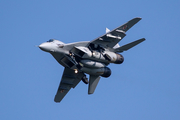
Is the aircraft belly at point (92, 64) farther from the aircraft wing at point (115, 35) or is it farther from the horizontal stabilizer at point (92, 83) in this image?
the horizontal stabilizer at point (92, 83)

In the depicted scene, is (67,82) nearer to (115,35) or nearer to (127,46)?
(127,46)

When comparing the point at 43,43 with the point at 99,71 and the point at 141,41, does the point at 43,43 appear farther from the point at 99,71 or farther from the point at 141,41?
the point at 141,41

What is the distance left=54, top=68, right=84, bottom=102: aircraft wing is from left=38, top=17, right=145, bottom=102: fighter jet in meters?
0.28

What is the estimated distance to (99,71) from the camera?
108ft

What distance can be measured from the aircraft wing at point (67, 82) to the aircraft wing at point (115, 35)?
4296mm

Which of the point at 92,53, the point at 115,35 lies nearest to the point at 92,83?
the point at 92,53

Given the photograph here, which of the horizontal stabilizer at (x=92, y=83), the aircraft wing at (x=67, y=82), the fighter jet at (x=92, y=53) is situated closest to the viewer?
the fighter jet at (x=92, y=53)

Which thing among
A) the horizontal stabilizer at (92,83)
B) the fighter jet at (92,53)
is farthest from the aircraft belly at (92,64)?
the horizontal stabilizer at (92,83)

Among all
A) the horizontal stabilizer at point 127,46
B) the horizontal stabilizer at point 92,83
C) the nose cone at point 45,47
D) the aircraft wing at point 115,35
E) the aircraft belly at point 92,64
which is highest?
the aircraft wing at point 115,35

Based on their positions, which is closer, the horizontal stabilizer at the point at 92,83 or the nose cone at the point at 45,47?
the nose cone at the point at 45,47

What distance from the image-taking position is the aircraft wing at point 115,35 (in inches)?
1229

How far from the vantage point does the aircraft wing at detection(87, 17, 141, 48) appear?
31.2m

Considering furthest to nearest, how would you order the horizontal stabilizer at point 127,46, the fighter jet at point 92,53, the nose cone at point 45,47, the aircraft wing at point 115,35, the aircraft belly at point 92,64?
the horizontal stabilizer at point 127,46, the aircraft belly at point 92,64, the aircraft wing at point 115,35, the fighter jet at point 92,53, the nose cone at point 45,47

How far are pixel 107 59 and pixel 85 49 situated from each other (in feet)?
7.33
